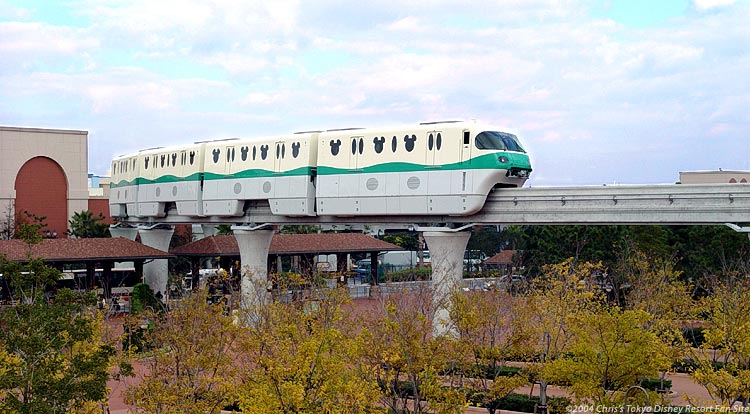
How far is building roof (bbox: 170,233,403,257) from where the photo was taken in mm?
55844

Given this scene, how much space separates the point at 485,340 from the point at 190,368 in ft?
35.3

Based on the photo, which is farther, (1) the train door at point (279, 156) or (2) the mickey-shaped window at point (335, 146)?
(1) the train door at point (279, 156)

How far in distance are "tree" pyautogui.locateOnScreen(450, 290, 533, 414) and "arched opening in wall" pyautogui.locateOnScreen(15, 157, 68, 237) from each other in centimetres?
4584

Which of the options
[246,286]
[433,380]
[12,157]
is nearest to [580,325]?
[433,380]

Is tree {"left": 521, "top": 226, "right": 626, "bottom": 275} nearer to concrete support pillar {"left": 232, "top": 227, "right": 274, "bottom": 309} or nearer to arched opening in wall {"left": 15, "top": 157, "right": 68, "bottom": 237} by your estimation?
concrete support pillar {"left": 232, "top": 227, "right": 274, "bottom": 309}

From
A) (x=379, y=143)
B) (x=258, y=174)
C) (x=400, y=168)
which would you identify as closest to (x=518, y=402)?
(x=400, y=168)

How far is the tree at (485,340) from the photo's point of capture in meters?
26.0

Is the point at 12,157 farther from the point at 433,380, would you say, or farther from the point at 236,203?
the point at 433,380

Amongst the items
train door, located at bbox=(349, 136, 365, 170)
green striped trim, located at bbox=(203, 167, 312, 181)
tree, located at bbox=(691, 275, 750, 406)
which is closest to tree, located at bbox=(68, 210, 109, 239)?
green striped trim, located at bbox=(203, 167, 312, 181)

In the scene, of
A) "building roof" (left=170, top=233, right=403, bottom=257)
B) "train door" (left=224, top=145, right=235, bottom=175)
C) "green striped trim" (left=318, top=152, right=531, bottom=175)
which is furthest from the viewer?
"building roof" (left=170, top=233, right=403, bottom=257)

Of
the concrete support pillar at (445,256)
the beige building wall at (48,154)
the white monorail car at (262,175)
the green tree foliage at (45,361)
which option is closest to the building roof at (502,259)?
the white monorail car at (262,175)

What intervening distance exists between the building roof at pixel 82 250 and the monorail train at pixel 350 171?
395cm

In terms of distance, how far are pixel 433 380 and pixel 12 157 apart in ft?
169

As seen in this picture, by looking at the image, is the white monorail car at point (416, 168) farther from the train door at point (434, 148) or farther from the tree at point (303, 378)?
the tree at point (303, 378)
